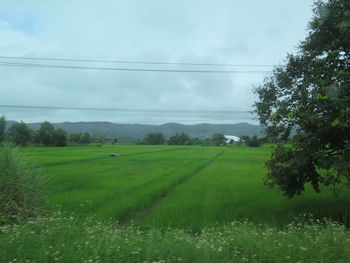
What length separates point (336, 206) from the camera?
12.9 m

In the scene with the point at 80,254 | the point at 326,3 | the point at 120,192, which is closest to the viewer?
the point at 80,254

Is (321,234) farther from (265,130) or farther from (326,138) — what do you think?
(265,130)

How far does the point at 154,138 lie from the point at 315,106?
102014 mm

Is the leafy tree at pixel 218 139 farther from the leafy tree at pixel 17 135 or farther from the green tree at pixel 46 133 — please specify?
the leafy tree at pixel 17 135

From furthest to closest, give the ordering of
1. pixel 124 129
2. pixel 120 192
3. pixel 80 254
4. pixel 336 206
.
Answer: pixel 124 129
pixel 120 192
pixel 336 206
pixel 80 254

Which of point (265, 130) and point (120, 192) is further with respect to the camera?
point (120, 192)

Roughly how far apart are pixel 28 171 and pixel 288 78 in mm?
9128

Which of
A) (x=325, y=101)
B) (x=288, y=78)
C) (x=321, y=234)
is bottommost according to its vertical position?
(x=321, y=234)

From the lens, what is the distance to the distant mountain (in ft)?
165

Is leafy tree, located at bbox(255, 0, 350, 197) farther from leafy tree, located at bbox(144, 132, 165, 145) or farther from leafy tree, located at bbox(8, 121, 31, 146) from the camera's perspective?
leafy tree, located at bbox(144, 132, 165, 145)

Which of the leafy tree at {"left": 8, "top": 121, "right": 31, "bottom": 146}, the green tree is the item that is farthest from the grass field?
the green tree

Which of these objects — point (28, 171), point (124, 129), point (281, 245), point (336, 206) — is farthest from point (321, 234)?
point (124, 129)

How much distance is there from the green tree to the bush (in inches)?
1756

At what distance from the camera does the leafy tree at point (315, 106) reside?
8.21 m
